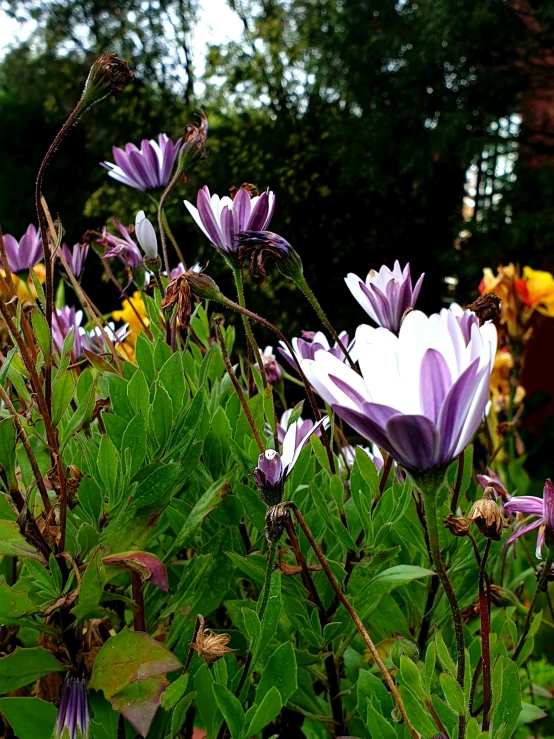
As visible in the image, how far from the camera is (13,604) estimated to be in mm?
275

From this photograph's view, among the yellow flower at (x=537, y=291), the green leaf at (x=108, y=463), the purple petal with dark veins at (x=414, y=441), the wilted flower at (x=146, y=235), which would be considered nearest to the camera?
the purple petal with dark veins at (x=414, y=441)

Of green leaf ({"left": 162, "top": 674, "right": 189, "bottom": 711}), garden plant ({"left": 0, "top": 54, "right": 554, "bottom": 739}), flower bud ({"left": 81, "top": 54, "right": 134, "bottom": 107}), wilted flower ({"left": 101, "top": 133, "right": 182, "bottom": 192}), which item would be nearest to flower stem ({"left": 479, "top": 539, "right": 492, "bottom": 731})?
garden plant ({"left": 0, "top": 54, "right": 554, "bottom": 739})

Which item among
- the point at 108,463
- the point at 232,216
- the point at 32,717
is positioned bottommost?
the point at 32,717

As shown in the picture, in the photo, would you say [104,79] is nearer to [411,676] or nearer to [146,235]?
[146,235]

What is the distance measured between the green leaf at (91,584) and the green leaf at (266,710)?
Result: 0.26 feet

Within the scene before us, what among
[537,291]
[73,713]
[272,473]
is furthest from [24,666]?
[537,291]

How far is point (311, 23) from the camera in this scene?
4082 millimetres

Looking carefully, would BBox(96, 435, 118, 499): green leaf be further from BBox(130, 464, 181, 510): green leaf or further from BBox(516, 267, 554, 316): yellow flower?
BBox(516, 267, 554, 316): yellow flower

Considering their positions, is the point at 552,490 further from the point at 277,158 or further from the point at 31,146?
the point at 31,146

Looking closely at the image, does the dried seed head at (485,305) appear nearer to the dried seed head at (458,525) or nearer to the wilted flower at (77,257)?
the dried seed head at (458,525)

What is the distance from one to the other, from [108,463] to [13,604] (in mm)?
69

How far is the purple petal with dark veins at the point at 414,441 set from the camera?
21cm

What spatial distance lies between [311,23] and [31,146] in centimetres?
214

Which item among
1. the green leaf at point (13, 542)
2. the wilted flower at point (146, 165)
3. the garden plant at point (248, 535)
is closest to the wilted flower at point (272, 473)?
the garden plant at point (248, 535)
